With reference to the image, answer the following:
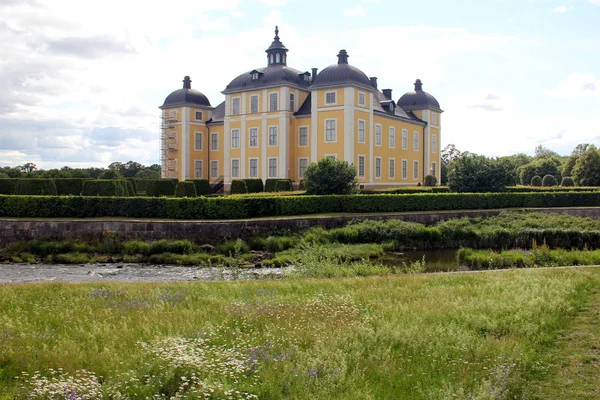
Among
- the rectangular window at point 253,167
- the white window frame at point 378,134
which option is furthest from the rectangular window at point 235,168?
the white window frame at point 378,134

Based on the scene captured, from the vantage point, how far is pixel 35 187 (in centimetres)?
2803

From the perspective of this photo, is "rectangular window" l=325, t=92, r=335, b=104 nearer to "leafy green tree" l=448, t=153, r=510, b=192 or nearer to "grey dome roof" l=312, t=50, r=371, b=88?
"grey dome roof" l=312, t=50, r=371, b=88

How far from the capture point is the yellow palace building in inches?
1662

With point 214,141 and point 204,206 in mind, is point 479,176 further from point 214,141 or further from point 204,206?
point 214,141

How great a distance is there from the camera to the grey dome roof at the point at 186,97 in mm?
52938

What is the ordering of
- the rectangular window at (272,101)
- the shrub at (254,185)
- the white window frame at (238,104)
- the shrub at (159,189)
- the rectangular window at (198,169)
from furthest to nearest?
the rectangular window at (198,169) < the white window frame at (238,104) < the rectangular window at (272,101) < the shrub at (254,185) < the shrub at (159,189)

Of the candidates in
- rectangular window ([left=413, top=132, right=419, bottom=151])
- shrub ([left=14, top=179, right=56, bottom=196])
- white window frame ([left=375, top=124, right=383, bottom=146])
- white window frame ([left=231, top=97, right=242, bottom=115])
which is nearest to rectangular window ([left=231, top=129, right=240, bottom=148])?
white window frame ([left=231, top=97, right=242, bottom=115])

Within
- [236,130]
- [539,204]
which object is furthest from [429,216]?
[236,130]

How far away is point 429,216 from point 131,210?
14005 mm

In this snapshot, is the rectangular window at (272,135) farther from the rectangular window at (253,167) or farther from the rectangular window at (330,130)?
the rectangular window at (330,130)

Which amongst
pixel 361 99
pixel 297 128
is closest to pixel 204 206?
pixel 361 99

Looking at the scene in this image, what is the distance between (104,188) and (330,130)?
19.5 m

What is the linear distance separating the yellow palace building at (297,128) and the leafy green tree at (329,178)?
11677 mm

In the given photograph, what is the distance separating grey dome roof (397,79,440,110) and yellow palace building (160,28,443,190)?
0.31 feet
